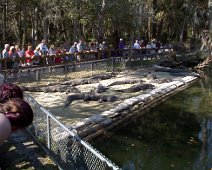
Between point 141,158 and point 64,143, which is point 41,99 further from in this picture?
point 64,143

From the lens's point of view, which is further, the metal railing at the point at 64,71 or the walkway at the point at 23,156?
the metal railing at the point at 64,71

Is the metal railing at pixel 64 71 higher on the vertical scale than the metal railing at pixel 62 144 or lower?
higher

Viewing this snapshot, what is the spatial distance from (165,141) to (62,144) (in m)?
4.05

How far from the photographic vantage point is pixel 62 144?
216 inches

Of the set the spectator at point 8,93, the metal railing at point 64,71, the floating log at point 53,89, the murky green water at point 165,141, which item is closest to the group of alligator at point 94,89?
the floating log at point 53,89

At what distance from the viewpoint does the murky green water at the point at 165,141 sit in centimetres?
767

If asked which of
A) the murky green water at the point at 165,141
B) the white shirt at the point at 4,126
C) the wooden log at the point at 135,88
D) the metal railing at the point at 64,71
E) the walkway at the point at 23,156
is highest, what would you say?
the white shirt at the point at 4,126

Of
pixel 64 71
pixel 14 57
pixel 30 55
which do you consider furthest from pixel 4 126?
pixel 30 55

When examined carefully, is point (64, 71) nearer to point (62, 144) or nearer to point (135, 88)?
point (135, 88)

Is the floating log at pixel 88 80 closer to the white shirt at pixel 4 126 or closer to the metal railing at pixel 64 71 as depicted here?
the metal railing at pixel 64 71

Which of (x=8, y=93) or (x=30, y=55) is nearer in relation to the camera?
(x=8, y=93)

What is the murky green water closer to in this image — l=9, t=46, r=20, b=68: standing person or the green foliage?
l=9, t=46, r=20, b=68: standing person

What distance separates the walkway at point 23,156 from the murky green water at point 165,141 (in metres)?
2.09

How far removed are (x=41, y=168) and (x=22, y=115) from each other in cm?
333
